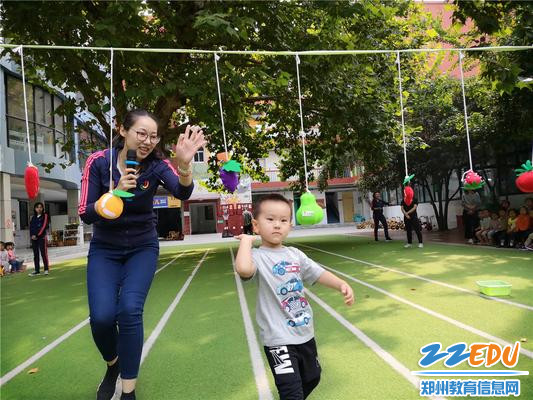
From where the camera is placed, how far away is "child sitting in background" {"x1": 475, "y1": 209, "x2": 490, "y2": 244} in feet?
43.0

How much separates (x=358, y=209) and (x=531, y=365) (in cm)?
3886

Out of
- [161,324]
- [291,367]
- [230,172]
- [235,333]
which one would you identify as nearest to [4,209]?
[161,324]

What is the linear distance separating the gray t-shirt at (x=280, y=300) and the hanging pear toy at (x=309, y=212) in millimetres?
958

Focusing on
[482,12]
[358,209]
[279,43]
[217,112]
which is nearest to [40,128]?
[217,112]

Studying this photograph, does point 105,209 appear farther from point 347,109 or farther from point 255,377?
point 347,109

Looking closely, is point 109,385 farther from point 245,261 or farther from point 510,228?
point 510,228

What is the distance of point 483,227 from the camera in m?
13.5

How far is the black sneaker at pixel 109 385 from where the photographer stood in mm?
3189

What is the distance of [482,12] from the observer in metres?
5.21

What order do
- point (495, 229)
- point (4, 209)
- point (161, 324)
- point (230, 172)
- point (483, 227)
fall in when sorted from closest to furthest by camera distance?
point (230, 172) < point (161, 324) < point (495, 229) < point (483, 227) < point (4, 209)

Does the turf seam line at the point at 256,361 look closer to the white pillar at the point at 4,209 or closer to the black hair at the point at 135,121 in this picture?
the black hair at the point at 135,121

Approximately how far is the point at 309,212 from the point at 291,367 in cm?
150

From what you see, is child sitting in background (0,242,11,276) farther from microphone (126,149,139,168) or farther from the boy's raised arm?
the boy's raised arm

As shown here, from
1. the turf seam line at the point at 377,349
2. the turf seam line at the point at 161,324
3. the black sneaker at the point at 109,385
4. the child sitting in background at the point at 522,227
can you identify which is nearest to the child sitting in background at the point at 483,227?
the child sitting in background at the point at 522,227
